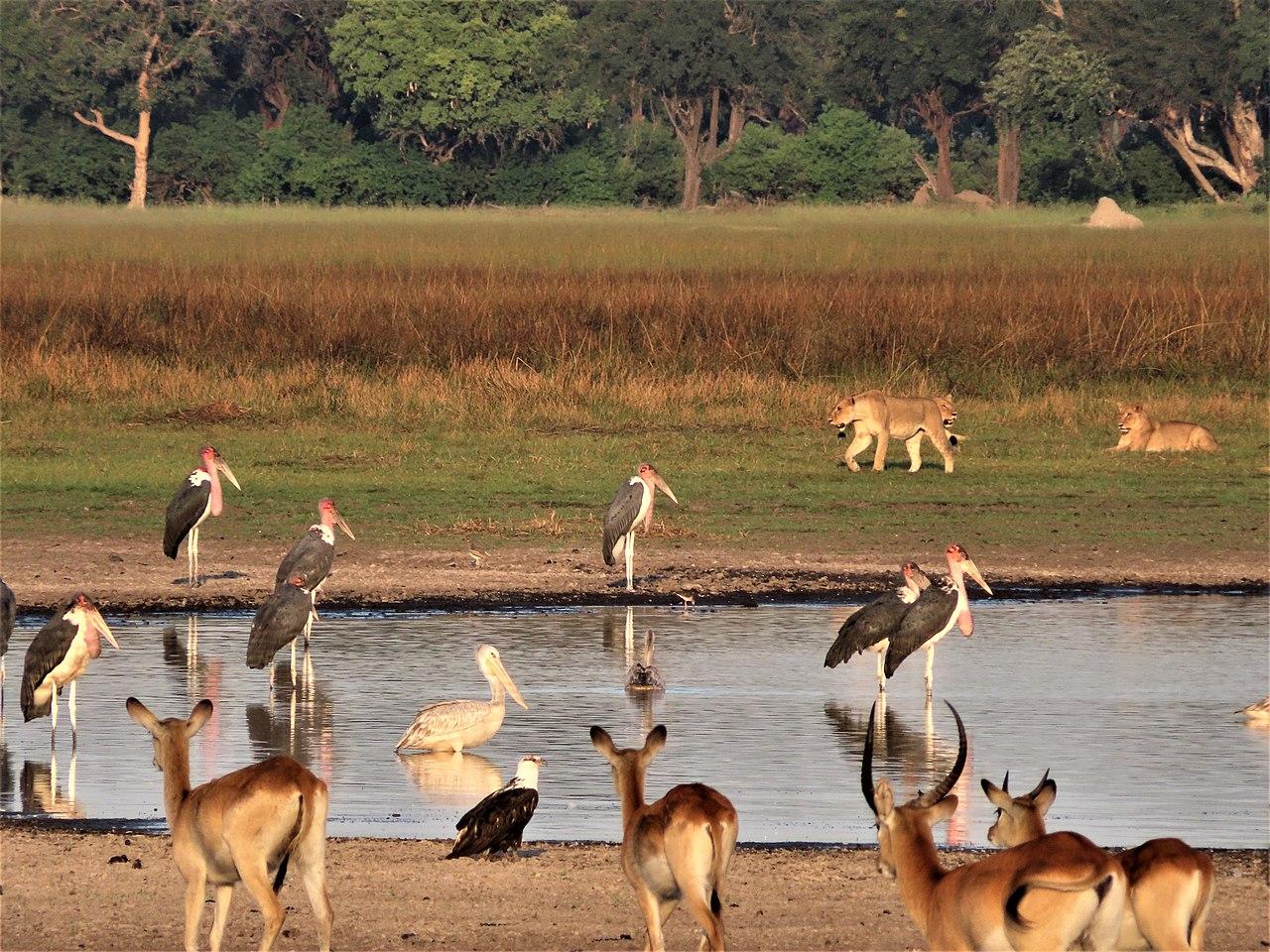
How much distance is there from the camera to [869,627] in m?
11.6

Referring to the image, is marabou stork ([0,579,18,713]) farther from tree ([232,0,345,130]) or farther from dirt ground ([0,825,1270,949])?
tree ([232,0,345,130])

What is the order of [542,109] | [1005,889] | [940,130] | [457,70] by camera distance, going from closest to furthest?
[1005,889]
[457,70]
[542,109]
[940,130]

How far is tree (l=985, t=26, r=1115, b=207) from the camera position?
6912 cm

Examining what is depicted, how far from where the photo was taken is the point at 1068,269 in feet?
114

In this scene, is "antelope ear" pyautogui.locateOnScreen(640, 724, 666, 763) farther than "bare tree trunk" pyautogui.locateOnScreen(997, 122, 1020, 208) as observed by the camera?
No

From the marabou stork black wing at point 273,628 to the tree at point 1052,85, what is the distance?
60.5 metres

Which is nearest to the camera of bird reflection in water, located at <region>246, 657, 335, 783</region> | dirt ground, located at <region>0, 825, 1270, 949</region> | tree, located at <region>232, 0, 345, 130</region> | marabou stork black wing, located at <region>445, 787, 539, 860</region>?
dirt ground, located at <region>0, 825, 1270, 949</region>

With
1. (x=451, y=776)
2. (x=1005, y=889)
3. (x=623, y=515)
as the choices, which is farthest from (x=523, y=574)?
(x=1005, y=889)

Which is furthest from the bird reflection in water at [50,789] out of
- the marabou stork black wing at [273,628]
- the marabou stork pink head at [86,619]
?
the marabou stork black wing at [273,628]

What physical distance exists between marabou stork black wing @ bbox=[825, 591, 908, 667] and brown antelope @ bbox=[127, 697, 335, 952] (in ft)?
18.1

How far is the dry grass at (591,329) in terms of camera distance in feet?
79.0

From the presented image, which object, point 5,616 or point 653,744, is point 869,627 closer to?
point 5,616

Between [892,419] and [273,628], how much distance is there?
9.57m

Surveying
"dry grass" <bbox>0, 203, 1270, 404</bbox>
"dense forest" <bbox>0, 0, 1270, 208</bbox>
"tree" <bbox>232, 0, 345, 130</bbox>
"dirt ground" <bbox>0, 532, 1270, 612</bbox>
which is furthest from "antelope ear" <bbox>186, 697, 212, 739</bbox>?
"tree" <bbox>232, 0, 345, 130</bbox>
